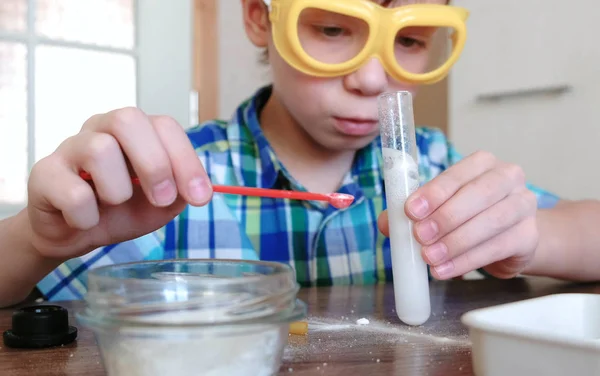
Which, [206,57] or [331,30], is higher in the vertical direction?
[206,57]

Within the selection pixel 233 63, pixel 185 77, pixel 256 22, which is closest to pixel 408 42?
pixel 256 22

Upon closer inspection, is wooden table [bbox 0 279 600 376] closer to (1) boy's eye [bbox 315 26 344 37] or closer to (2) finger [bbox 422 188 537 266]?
(2) finger [bbox 422 188 537 266]

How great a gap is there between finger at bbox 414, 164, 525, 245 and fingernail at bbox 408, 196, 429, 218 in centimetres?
1

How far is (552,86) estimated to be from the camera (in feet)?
5.28

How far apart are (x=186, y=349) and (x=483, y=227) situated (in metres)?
0.33

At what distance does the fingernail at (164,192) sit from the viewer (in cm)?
46

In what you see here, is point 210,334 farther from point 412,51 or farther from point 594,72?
point 594,72

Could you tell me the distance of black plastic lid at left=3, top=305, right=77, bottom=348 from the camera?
16.9 inches

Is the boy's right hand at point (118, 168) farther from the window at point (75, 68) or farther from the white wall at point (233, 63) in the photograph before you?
the white wall at point (233, 63)

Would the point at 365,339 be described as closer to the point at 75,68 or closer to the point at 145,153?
the point at 145,153

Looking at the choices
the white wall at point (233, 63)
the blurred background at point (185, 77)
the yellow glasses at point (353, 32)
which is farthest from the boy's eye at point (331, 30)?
the white wall at point (233, 63)

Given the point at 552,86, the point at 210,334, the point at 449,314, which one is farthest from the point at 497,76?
the point at 210,334

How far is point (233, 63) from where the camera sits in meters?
2.29

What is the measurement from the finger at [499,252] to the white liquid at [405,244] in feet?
0.11
